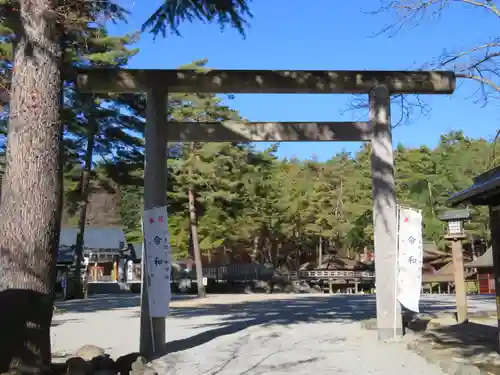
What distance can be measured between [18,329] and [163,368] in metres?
2.02

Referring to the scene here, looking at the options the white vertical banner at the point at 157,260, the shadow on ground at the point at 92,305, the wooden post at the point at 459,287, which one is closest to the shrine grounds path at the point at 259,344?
the white vertical banner at the point at 157,260

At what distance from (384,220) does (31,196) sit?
5755mm

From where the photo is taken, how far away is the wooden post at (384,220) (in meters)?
8.83

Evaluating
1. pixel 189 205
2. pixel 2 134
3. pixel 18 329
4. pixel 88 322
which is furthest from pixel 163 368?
pixel 189 205

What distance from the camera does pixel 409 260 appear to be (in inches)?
349

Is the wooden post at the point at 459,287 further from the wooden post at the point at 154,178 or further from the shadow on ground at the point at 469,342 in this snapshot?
the wooden post at the point at 154,178

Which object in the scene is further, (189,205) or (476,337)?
(189,205)

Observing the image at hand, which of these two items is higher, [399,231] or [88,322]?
[399,231]

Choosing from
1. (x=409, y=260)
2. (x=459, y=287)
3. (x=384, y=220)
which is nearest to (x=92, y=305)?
(x=459, y=287)

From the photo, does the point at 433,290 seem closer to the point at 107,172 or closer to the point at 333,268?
the point at 333,268

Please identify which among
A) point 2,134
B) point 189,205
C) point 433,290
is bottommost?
point 433,290

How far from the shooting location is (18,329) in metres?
5.55

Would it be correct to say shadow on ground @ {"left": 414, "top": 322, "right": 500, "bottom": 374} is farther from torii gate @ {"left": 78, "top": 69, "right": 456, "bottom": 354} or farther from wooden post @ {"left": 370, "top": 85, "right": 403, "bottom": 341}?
torii gate @ {"left": 78, "top": 69, "right": 456, "bottom": 354}

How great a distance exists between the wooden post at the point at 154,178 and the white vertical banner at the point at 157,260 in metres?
0.08
